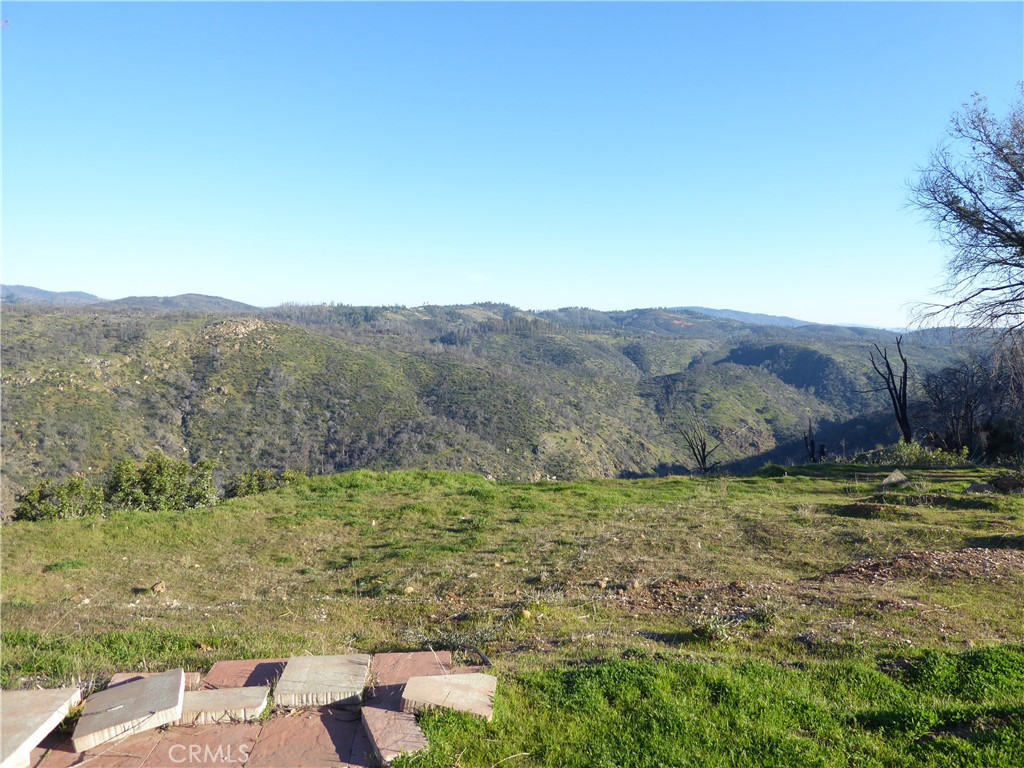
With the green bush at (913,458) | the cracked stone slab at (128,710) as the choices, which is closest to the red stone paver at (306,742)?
the cracked stone slab at (128,710)

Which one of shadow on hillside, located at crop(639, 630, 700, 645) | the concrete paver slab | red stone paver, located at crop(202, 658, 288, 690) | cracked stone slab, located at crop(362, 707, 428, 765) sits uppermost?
cracked stone slab, located at crop(362, 707, 428, 765)

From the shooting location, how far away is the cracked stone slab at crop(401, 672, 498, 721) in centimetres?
376

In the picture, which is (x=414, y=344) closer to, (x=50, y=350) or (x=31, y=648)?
(x=50, y=350)

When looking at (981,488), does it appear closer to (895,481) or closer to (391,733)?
(895,481)

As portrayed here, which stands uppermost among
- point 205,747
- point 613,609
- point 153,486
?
point 205,747

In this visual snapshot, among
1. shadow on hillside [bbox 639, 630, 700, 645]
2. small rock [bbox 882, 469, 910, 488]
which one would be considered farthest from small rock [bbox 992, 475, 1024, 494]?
shadow on hillside [bbox 639, 630, 700, 645]

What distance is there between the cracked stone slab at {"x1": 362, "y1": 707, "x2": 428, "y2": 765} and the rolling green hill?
48.3m

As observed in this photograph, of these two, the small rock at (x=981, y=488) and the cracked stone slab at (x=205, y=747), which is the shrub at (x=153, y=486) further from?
the small rock at (x=981, y=488)

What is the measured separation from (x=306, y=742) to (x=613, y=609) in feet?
13.6

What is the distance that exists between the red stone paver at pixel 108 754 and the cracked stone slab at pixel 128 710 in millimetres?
41

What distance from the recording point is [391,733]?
3518 millimetres

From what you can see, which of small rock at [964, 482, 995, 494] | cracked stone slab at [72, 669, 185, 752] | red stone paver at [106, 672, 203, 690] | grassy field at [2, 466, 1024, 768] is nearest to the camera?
cracked stone slab at [72, 669, 185, 752]

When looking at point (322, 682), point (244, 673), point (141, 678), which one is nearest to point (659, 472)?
point (244, 673)

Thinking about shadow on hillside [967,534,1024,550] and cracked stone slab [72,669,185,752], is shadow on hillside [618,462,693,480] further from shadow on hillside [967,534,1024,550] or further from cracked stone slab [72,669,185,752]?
cracked stone slab [72,669,185,752]
